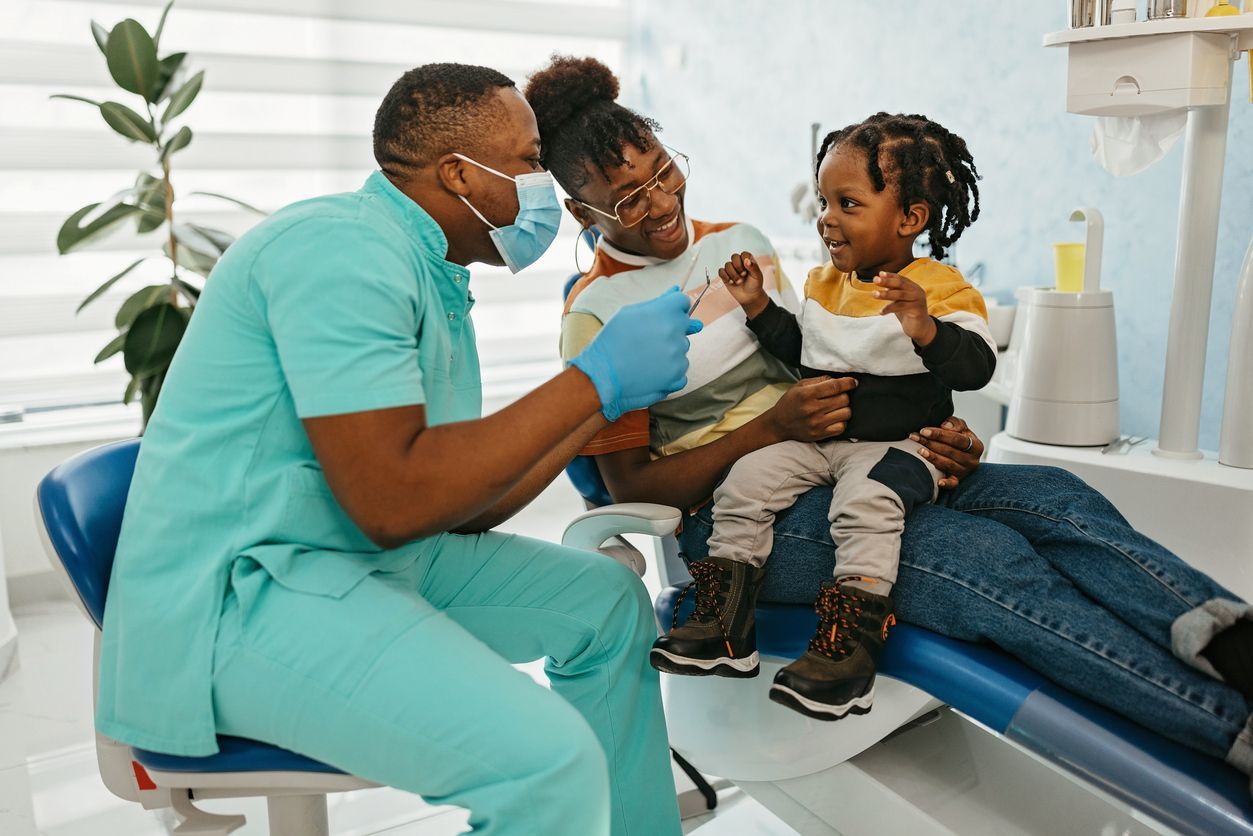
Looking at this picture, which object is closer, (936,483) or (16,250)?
(936,483)

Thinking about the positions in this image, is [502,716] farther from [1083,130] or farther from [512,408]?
[1083,130]

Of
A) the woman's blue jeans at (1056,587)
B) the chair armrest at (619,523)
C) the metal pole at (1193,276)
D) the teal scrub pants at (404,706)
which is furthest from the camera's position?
the metal pole at (1193,276)

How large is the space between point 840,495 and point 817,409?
147 mm

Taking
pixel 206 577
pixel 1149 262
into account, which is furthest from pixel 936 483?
pixel 1149 262

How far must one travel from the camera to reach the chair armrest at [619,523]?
1.60 m

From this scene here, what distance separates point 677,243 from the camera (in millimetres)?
1827

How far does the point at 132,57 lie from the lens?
2561 mm

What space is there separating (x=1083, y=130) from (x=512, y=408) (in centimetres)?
216

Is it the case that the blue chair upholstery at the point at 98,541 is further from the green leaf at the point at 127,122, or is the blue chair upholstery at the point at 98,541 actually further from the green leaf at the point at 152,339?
the green leaf at the point at 127,122

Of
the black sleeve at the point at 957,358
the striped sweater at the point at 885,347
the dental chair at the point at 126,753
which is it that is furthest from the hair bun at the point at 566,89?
the dental chair at the point at 126,753

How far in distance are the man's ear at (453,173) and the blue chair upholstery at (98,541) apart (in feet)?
1.87

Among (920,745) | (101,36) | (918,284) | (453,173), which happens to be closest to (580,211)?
(453,173)

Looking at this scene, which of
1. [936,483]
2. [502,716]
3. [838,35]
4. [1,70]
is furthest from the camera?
[838,35]

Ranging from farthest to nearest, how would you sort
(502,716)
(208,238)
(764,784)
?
(208,238), (764,784), (502,716)
